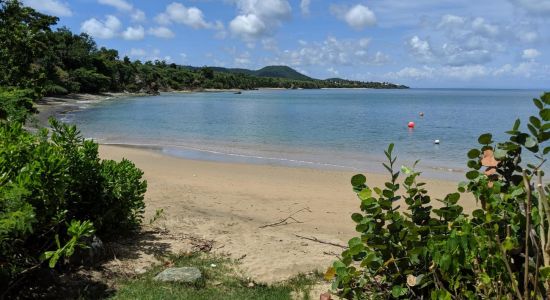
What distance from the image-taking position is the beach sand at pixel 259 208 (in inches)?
233

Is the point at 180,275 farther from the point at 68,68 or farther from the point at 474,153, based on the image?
the point at 68,68

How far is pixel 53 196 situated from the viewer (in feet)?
13.0

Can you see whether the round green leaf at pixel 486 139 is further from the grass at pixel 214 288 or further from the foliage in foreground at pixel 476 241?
the grass at pixel 214 288

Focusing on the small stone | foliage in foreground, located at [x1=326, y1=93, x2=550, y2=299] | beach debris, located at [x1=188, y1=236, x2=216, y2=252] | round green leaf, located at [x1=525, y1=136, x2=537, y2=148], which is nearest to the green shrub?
the small stone

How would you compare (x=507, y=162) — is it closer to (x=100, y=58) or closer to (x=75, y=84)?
(x=75, y=84)

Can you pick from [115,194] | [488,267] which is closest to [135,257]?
[115,194]

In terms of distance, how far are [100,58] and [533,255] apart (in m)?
93.1

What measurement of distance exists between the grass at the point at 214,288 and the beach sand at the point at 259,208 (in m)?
0.31

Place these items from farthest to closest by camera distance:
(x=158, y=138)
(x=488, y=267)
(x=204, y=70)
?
(x=204, y=70)
(x=158, y=138)
(x=488, y=267)

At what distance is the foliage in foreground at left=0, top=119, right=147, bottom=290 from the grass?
A: 71 cm

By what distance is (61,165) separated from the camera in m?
3.88

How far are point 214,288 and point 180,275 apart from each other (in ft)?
1.28

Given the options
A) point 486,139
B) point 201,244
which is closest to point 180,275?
point 201,244

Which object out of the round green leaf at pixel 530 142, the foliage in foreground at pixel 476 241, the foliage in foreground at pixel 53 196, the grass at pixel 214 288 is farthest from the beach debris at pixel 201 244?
the round green leaf at pixel 530 142
